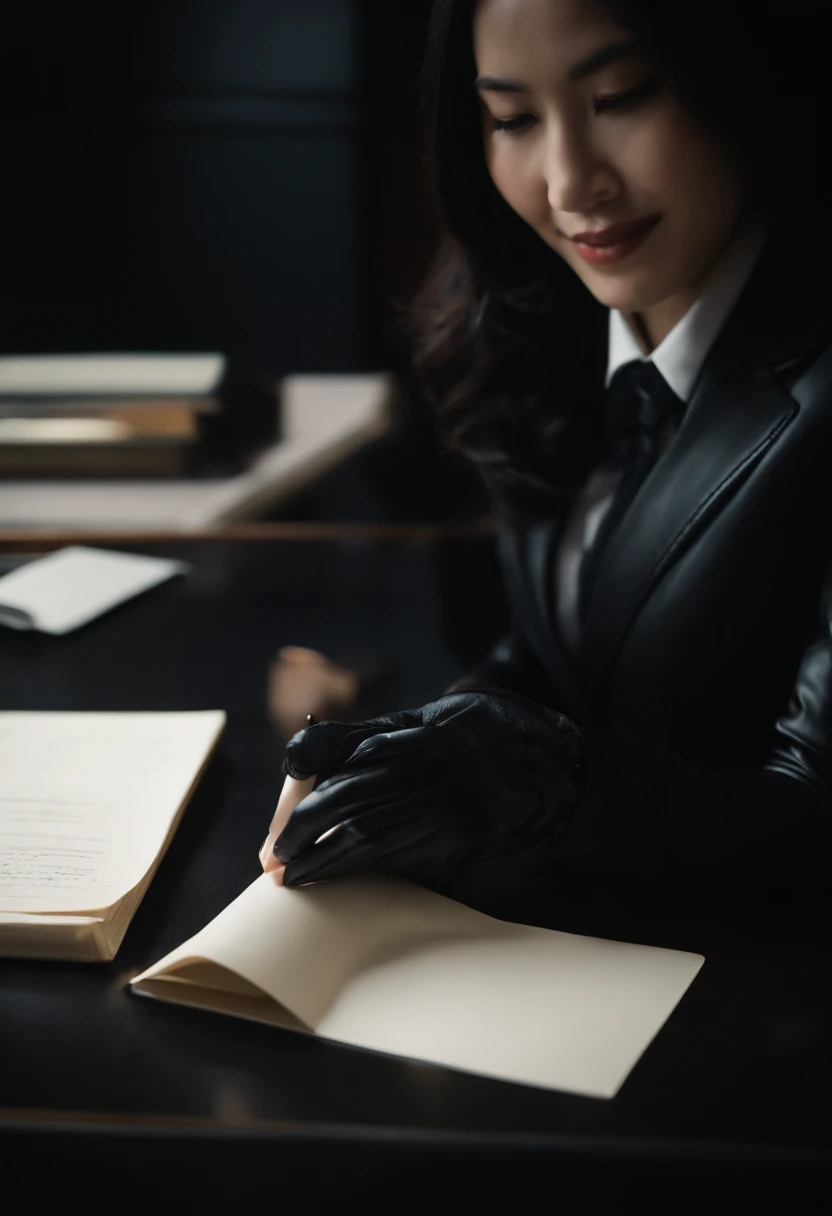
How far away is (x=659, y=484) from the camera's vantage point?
3.26ft

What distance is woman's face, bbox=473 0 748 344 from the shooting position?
0.84 m

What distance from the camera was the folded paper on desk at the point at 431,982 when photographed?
641mm

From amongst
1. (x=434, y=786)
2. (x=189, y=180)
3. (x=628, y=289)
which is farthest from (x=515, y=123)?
(x=189, y=180)

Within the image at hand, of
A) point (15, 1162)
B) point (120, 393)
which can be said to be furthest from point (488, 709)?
point (120, 393)

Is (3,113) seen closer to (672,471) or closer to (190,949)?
(672,471)

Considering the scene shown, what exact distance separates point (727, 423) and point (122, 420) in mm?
1371

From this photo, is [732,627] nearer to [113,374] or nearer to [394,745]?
[394,745]

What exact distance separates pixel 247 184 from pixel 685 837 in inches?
68.0

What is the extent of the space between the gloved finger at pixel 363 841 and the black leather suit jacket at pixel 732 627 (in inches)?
5.1

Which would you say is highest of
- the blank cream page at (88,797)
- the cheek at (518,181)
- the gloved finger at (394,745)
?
the cheek at (518,181)

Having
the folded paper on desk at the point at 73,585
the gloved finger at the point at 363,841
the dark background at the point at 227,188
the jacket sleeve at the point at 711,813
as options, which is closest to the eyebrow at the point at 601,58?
the jacket sleeve at the point at 711,813

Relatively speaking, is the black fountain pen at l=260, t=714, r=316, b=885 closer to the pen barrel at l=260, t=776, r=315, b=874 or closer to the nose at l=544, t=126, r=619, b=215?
the pen barrel at l=260, t=776, r=315, b=874

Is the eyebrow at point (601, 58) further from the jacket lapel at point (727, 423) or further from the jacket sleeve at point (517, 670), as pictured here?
the jacket sleeve at point (517, 670)

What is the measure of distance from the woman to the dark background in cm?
107
